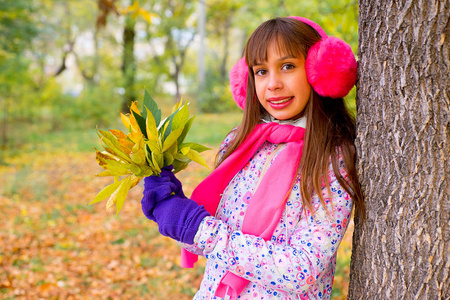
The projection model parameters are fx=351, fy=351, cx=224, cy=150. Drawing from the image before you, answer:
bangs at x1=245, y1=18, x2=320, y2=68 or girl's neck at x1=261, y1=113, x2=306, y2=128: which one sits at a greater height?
bangs at x1=245, y1=18, x2=320, y2=68

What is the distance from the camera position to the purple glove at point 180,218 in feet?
4.53

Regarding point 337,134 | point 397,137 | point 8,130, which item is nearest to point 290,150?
point 337,134

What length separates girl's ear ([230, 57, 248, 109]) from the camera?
5.87 ft

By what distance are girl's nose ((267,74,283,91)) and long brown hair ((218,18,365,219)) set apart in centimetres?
10

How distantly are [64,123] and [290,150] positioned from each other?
1406 cm

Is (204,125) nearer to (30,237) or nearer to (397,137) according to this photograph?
(30,237)

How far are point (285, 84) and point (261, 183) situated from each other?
1.46 ft

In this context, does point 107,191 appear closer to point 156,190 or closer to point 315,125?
point 156,190

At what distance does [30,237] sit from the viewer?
479 centimetres

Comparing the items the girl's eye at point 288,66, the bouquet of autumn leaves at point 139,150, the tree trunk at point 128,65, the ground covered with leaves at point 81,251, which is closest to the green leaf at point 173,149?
the bouquet of autumn leaves at point 139,150

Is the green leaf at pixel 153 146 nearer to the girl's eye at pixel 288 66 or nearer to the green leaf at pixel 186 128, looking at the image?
the green leaf at pixel 186 128

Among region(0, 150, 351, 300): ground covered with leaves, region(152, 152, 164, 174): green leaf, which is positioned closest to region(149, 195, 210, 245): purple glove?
region(152, 152, 164, 174): green leaf

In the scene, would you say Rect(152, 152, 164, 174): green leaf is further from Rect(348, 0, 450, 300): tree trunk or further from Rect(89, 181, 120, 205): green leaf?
Rect(348, 0, 450, 300): tree trunk

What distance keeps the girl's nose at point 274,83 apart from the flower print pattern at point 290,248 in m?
0.42
